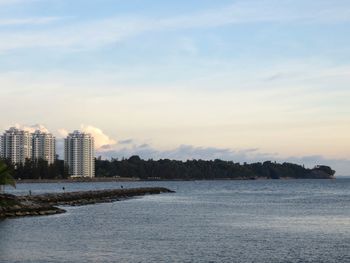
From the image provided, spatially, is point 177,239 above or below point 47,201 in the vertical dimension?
below

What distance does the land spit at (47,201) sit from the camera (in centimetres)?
7269

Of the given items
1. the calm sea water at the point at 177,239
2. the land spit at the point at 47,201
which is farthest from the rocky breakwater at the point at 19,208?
the calm sea water at the point at 177,239

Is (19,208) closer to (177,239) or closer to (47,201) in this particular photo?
(47,201)

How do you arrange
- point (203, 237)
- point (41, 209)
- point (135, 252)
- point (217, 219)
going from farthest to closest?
point (41, 209)
point (217, 219)
point (203, 237)
point (135, 252)

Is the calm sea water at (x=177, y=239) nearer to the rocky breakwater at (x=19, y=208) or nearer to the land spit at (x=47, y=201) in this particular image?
the rocky breakwater at (x=19, y=208)

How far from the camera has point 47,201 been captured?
97875 millimetres

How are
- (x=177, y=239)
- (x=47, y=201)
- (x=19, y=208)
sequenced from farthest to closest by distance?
1. (x=47, y=201)
2. (x=19, y=208)
3. (x=177, y=239)

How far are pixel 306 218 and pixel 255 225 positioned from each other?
36.1 ft

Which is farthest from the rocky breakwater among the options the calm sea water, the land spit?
the calm sea water

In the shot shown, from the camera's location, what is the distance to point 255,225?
59.5 meters

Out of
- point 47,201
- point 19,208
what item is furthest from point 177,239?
point 47,201

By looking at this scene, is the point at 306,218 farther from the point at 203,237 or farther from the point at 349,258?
the point at 349,258

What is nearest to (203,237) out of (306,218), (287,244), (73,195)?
(287,244)

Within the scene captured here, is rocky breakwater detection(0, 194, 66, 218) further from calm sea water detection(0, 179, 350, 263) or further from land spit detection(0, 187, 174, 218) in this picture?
calm sea water detection(0, 179, 350, 263)
